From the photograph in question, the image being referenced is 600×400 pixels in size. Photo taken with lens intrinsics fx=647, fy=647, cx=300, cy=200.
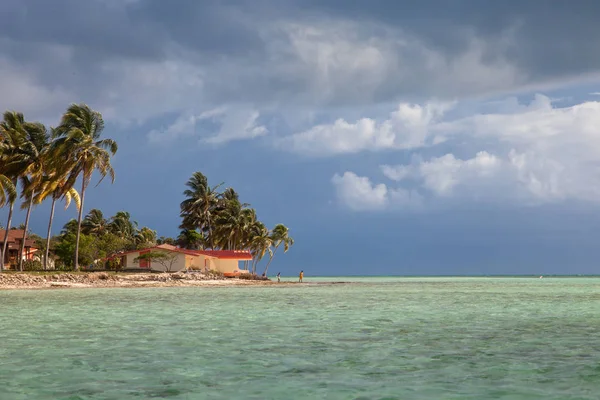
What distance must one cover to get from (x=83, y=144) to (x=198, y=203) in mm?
32470

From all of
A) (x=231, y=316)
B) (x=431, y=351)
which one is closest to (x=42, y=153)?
(x=231, y=316)

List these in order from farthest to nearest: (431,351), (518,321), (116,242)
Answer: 1. (116,242)
2. (518,321)
3. (431,351)

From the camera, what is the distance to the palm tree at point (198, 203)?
86000mm

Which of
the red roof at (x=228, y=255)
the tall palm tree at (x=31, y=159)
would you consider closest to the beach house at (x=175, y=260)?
the red roof at (x=228, y=255)

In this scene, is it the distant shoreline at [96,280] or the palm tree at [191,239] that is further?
the palm tree at [191,239]

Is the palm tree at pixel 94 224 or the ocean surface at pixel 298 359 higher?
the palm tree at pixel 94 224

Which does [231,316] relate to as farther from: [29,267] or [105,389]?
[29,267]

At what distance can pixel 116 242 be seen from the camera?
252 feet

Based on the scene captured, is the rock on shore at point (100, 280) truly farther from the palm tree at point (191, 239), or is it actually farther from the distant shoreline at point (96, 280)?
the palm tree at point (191, 239)

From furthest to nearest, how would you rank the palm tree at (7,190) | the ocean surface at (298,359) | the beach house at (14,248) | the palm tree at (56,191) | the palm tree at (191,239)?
the palm tree at (191,239) < the beach house at (14,248) < the palm tree at (56,191) < the palm tree at (7,190) < the ocean surface at (298,359)

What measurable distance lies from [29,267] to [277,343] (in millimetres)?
60714

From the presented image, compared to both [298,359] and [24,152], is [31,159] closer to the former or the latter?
[24,152]

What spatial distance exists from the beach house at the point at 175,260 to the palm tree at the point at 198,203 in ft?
28.0

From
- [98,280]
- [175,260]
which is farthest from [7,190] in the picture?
[175,260]
